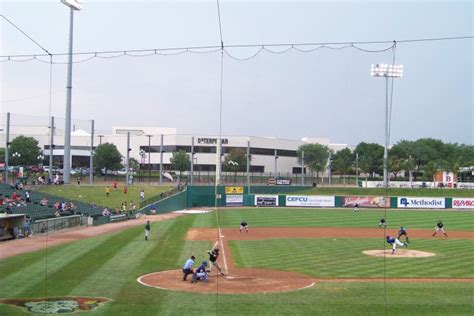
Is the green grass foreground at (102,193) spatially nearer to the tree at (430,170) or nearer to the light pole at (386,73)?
the light pole at (386,73)

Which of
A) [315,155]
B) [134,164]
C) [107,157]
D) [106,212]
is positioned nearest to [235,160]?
[315,155]

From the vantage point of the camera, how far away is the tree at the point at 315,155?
73.7ft

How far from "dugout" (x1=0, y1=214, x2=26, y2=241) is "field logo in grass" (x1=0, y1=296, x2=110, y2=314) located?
1382 centimetres

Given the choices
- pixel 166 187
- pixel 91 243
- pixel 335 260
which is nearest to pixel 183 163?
pixel 166 187

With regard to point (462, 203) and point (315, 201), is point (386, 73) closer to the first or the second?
point (315, 201)

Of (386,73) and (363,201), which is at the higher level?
(386,73)

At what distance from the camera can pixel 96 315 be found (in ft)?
41.3

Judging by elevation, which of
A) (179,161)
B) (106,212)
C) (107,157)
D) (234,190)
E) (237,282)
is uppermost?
(107,157)

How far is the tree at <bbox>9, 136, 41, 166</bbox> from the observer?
55031 millimetres

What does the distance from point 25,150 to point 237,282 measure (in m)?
44.9

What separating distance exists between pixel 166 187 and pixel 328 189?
17650 millimetres

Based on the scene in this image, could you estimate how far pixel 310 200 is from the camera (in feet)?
197

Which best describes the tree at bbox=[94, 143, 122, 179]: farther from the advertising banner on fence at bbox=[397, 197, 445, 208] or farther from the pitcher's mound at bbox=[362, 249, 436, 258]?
the pitcher's mound at bbox=[362, 249, 436, 258]

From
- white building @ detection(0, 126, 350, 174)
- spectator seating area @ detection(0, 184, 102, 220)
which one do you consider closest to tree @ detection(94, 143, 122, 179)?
white building @ detection(0, 126, 350, 174)
